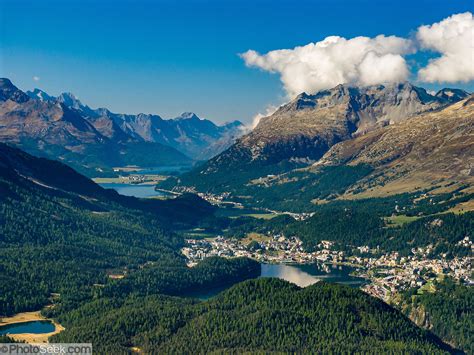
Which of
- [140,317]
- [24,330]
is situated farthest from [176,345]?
[24,330]

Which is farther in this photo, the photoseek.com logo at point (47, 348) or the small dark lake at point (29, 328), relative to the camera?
the small dark lake at point (29, 328)

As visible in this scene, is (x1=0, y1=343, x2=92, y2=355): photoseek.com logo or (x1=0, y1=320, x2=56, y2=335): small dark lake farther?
(x1=0, y1=320, x2=56, y2=335): small dark lake

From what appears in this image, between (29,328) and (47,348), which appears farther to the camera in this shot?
(29,328)

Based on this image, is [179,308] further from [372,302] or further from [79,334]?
[372,302]
